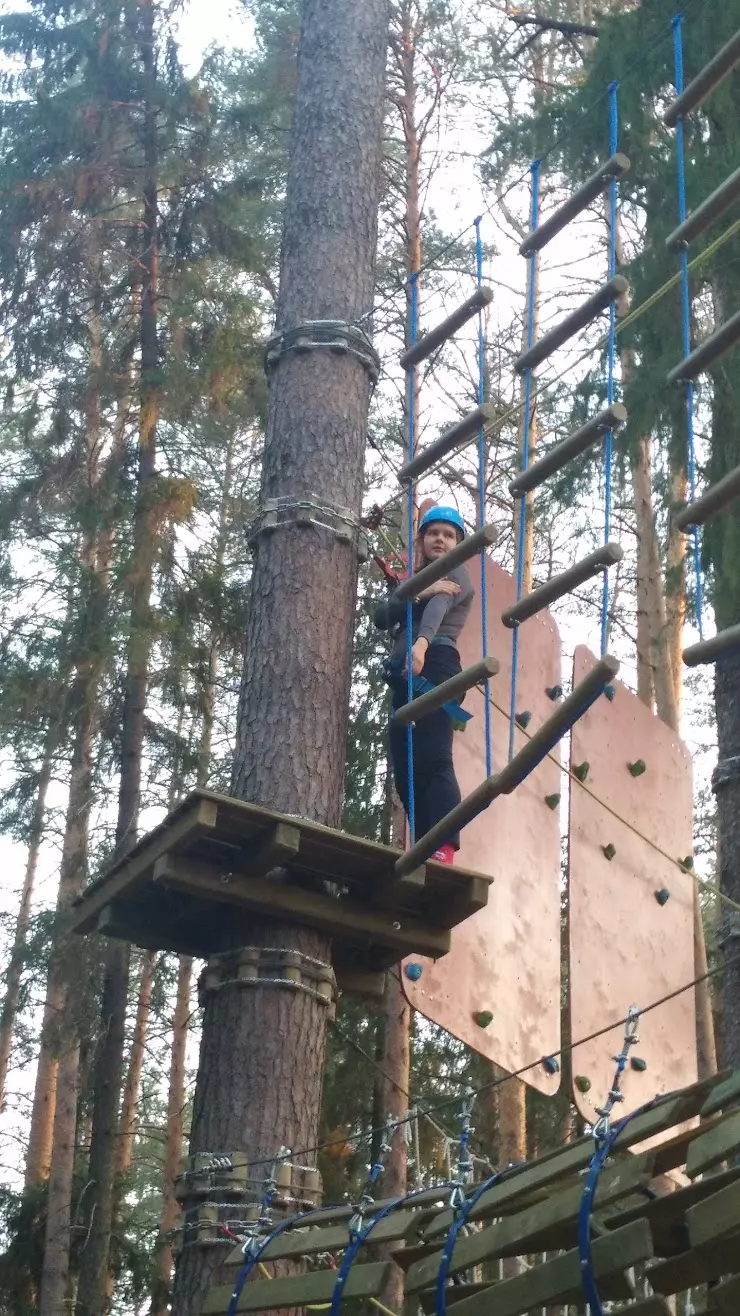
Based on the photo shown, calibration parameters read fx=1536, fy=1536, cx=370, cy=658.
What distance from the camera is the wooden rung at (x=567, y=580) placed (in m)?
3.46

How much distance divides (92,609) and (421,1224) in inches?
228

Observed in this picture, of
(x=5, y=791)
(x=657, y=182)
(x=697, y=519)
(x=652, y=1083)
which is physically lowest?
(x=652, y=1083)

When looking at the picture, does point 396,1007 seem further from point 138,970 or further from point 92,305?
point 138,970

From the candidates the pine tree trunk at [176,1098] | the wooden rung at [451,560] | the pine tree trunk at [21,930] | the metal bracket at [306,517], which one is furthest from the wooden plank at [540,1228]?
the pine tree trunk at [176,1098]

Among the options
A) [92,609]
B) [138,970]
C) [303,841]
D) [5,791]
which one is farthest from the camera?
[138,970]

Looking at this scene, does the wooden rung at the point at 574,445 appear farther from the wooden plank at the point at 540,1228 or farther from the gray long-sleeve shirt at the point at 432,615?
the wooden plank at the point at 540,1228

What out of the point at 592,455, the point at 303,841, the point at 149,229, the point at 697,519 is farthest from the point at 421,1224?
the point at 149,229

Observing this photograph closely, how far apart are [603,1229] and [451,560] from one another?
5.85 feet

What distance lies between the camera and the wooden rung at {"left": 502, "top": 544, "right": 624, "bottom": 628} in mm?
3459

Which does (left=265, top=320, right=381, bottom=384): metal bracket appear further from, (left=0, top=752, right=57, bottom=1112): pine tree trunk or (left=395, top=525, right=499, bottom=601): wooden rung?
(left=0, top=752, right=57, bottom=1112): pine tree trunk

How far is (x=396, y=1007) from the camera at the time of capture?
28.2 feet

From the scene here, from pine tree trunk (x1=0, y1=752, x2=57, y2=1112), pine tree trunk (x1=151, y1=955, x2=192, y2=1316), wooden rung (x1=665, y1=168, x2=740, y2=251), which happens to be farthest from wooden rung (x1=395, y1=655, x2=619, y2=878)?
pine tree trunk (x1=151, y1=955, x2=192, y2=1316)

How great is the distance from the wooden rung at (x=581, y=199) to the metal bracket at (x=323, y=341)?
67 cm

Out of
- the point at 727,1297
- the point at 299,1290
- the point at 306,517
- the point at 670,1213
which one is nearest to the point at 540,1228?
the point at 670,1213
